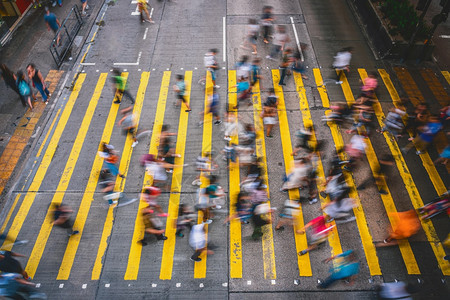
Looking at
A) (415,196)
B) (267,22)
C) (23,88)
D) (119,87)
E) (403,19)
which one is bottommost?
(415,196)

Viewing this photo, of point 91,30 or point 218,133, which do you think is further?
point 91,30

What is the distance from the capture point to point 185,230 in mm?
9758

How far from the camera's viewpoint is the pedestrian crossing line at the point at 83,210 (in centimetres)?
915

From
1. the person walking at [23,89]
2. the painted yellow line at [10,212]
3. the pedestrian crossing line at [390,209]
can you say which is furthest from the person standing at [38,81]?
the pedestrian crossing line at [390,209]

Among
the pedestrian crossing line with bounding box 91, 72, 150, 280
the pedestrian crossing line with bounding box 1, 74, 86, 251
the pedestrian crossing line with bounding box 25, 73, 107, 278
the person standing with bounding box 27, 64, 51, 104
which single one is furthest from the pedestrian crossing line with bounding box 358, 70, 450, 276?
the person standing with bounding box 27, 64, 51, 104

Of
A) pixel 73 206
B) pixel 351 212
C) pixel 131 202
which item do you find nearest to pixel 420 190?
pixel 351 212

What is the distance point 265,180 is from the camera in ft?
35.8

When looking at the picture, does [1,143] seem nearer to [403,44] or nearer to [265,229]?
[265,229]

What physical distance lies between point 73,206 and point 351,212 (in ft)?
30.8

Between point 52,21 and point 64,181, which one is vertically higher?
point 52,21

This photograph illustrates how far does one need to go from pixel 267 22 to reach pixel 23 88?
1196cm

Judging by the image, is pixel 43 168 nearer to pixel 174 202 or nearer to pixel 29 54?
pixel 174 202

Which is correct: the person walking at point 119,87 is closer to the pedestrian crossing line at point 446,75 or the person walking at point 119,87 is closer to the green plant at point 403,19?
the green plant at point 403,19

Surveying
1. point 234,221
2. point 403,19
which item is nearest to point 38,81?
point 234,221
